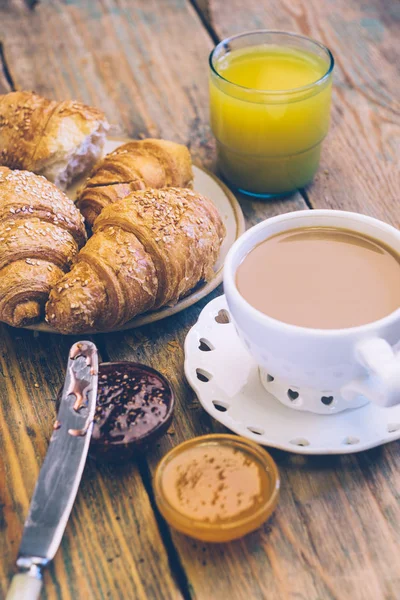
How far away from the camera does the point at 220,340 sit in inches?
55.5

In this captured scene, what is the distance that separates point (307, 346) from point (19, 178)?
80cm

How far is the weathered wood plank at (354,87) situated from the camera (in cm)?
188

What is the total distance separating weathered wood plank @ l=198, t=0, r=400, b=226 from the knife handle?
115 centimetres

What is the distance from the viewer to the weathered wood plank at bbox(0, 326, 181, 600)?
43.5 inches

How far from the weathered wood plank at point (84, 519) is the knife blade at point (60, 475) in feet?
0.19

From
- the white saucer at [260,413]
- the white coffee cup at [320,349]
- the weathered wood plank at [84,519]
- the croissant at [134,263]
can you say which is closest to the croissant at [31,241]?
the croissant at [134,263]

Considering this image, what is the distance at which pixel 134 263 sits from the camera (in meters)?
1.45

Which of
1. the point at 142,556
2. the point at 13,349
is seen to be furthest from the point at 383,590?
the point at 13,349

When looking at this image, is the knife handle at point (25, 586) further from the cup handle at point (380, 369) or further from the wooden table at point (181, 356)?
the cup handle at point (380, 369)

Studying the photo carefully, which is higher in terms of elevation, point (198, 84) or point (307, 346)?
point (307, 346)

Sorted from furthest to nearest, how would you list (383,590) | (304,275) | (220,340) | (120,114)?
(120,114) → (220,340) → (304,275) → (383,590)

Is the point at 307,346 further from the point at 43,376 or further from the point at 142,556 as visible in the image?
the point at 43,376

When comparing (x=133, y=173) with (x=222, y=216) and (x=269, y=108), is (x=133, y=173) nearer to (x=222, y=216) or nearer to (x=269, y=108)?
(x=222, y=216)

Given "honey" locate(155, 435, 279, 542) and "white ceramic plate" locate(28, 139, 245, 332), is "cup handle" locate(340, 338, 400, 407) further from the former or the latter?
"white ceramic plate" locate(28, 139, 245, 332)
